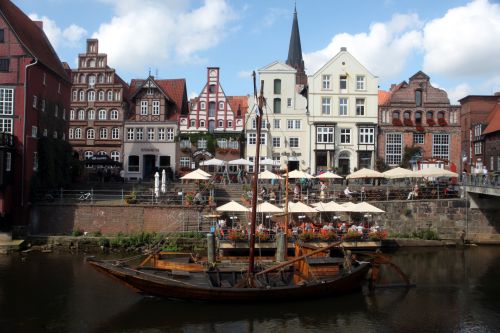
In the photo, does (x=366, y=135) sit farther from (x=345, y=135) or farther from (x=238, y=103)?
(x=238, y=103)

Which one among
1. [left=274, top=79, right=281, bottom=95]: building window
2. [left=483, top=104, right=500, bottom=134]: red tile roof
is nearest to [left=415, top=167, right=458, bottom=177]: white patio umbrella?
[left=274, top=79, right=281, bottom=95]: building window

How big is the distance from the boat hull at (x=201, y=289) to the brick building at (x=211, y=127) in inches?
1181

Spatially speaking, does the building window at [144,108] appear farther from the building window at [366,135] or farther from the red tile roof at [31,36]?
the building window at [366,135]

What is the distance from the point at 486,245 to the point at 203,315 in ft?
81.4

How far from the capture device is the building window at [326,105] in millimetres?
52000

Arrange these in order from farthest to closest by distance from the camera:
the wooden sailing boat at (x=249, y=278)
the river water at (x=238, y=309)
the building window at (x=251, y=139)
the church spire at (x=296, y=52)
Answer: the church spire at (x=296, y=52) → the building window at (x=251, y=139) → the wooden sailing boat at (x=249, y=278) → the river water at (x=238, y=309)

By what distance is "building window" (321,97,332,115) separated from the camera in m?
52.0

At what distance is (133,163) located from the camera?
171 ft

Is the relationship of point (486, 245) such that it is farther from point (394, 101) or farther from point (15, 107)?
point (15, 107)

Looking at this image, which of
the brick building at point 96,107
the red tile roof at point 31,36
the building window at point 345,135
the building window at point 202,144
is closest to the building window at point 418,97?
the building window at point 345,135

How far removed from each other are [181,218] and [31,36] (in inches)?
827

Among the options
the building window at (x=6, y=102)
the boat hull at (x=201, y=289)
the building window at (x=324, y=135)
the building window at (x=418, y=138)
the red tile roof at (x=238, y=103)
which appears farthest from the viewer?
the red tile roof at (x=238, y=103)

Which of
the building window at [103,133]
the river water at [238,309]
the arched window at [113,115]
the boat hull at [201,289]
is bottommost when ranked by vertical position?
the river water at [238,309]

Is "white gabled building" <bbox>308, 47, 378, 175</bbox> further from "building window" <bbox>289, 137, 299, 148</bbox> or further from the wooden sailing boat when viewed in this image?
the wooden sailing boat
